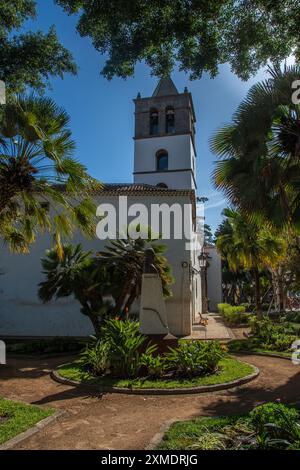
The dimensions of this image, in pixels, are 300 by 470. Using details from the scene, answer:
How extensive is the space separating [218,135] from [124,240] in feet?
19.2

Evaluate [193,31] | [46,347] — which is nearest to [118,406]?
[193,31]

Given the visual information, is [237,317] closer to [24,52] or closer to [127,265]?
[127,265]

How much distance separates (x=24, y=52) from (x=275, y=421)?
7888mm

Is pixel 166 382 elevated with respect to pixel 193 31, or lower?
lower

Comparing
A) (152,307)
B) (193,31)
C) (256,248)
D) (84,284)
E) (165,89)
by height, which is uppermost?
(165,89)

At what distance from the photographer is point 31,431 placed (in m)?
5.78

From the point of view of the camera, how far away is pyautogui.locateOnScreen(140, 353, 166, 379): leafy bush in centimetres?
937

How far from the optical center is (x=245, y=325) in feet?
78.9

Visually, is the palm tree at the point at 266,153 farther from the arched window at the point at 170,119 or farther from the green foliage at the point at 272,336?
the arched window at the point at 170,119

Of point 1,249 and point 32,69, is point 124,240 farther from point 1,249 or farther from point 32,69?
point 1,249

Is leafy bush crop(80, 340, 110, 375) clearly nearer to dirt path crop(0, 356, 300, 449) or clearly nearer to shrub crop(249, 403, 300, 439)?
dirt path crop(0, 356, 300, 449)

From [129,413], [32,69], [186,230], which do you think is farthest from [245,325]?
[32,69]

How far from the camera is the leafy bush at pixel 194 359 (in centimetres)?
950

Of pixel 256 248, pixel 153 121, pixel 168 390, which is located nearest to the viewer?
pixel 168 390
